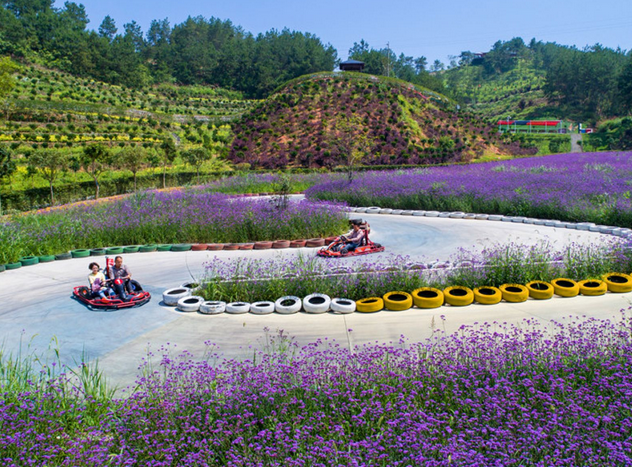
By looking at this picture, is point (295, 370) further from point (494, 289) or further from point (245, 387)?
point (494, 289)

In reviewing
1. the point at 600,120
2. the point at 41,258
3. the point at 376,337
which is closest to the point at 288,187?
the point at 41,258

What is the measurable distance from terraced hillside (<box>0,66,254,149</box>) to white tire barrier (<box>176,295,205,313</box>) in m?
43.9

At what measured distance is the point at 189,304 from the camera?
30.1 feet

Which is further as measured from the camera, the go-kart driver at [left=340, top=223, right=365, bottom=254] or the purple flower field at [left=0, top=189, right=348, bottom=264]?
the purple flower field at [left=0, top=189, right=348, bottom=264]

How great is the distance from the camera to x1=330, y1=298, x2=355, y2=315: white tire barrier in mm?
8766

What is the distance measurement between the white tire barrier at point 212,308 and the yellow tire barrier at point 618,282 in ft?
25.7

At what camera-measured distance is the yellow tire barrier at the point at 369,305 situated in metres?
8.84

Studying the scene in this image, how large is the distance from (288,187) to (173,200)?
14.9 feet

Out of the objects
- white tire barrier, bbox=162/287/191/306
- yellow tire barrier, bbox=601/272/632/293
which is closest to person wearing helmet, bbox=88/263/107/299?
white tire barrier, bbox=162/287/191/306

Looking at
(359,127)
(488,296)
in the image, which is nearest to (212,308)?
(488,296)

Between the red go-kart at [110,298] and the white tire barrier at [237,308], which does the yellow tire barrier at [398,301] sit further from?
the red go-kart at [110,298]

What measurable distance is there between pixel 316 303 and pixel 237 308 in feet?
4.98

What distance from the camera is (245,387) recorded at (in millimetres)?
5016

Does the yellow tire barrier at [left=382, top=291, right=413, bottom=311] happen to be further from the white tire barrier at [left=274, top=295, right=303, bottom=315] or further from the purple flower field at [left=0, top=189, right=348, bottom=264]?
the purple flower field at [left=0, top=189, right=348, bottom=264]
